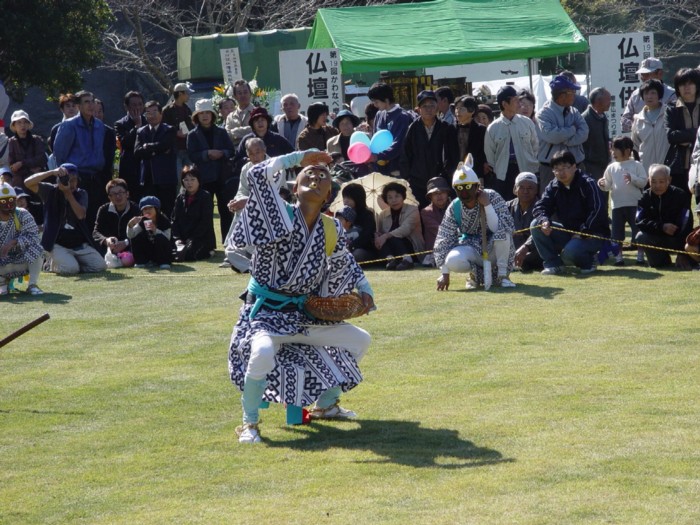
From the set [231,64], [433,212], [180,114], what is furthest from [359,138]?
[231,64]

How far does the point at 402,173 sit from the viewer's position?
12.8 metres

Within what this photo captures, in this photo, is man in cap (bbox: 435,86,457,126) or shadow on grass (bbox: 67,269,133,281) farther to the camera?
man in cap (bbox: 435,86,457,126)

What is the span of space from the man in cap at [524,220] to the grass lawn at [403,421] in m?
1.09

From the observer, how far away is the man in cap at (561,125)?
39.5 ft

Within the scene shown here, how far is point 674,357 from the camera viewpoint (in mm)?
7418

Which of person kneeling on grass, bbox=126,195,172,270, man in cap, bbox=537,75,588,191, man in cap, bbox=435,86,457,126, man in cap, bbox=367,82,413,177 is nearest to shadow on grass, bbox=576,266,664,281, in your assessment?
man in cap, bbox=537,75,588,191

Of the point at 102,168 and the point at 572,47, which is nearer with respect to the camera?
the point at 102,168

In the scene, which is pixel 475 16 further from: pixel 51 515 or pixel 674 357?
pixel 51 515

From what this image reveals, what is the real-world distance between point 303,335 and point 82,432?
125 centimetres

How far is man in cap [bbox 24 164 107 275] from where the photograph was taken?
12.6 meters

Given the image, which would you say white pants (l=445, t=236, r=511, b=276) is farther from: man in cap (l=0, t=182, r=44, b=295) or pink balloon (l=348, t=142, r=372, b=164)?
man in cap (l=0, t=182, r=44, b=295)

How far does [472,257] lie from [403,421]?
14.3ft

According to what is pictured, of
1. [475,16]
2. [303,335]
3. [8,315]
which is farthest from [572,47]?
[303,335]

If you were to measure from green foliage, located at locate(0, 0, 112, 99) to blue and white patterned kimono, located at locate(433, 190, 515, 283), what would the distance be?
12.8 m
